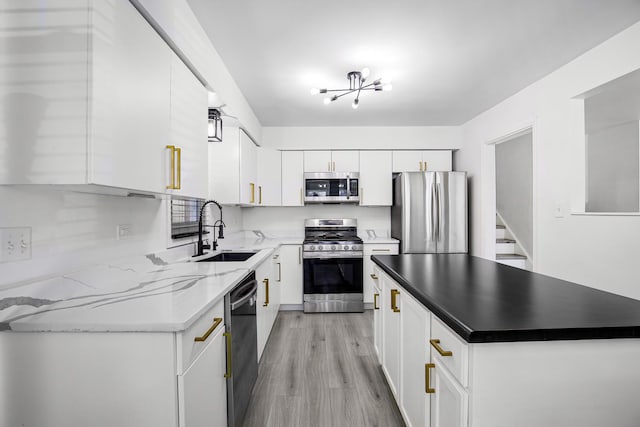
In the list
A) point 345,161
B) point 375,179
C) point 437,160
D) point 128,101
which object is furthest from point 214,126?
point 437,160

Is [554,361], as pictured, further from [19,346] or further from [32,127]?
[32,127]

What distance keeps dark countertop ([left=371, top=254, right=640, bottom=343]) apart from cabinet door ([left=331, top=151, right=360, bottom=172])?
2.61 metres

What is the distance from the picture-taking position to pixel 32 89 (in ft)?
3.27

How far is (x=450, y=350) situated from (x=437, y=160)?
11.9ft

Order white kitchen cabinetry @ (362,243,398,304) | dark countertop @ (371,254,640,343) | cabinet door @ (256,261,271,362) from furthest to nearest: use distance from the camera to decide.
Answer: white kitchen cabinetry @ (362,243,398,304) < cabinet door @ (256,261,271,362) < dark countertop @ (371,254,640,343)

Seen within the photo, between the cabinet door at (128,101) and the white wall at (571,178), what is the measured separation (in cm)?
294

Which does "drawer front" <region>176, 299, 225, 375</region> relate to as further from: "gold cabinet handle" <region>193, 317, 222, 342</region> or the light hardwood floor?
the light hardwood floor

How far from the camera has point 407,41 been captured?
2139mm

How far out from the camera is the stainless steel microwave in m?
4.02

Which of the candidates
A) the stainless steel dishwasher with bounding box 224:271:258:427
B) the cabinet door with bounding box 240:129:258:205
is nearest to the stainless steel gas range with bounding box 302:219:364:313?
the cabinet door with bounding box 240:129:258:205

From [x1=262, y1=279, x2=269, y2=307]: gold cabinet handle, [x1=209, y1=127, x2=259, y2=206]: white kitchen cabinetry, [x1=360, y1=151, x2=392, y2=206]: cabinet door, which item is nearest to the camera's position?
[x1=262, y1=279, x2=269, y2=307]: gold cabinet handle

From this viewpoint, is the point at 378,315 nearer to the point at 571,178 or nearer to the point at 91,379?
the point at 91,379

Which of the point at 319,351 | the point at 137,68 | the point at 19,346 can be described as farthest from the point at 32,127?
the point at 319,351

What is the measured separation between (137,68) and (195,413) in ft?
4.49
